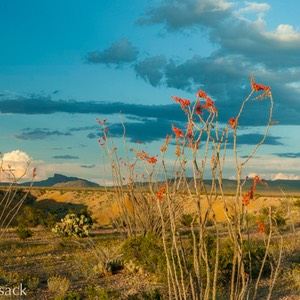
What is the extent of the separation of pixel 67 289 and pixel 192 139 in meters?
5.63

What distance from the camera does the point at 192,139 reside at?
6.54m

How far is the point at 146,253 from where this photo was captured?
1242cm

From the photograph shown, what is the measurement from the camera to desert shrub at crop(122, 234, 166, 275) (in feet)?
38.0

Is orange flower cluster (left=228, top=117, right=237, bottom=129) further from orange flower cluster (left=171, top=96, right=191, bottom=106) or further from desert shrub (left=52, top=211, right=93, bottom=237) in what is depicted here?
desert shrub (left=52, top=211, right=93, bottom=237)

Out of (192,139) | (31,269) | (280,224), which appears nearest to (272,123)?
(192,139)

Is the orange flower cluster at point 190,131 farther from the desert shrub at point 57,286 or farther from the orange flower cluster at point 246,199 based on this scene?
the desert shrub at point 57,286

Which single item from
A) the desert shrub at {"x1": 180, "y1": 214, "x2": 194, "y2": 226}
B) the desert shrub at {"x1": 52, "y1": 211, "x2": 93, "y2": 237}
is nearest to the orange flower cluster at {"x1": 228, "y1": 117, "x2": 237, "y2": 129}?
the desert shrub at {"x1": 52, "y1": 211, "x2": 93, "y2": 237}

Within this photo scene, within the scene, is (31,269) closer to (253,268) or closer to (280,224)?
(253,268)

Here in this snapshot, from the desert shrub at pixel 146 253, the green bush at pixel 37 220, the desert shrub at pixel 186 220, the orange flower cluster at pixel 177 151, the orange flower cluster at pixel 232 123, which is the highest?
the orange flower cluster at pixel 232 123

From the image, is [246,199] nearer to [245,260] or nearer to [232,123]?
[232,123]

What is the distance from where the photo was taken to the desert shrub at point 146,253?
11586 millimetres

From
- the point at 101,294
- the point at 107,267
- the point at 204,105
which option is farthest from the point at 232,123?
the point at 107,267

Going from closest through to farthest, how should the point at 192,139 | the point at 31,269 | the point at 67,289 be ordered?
the point at 192,139, the point at 67,289, the point at 31,269

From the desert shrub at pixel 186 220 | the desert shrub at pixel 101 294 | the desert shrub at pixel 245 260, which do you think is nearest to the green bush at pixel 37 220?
the desert shrub at pixel 186 220
